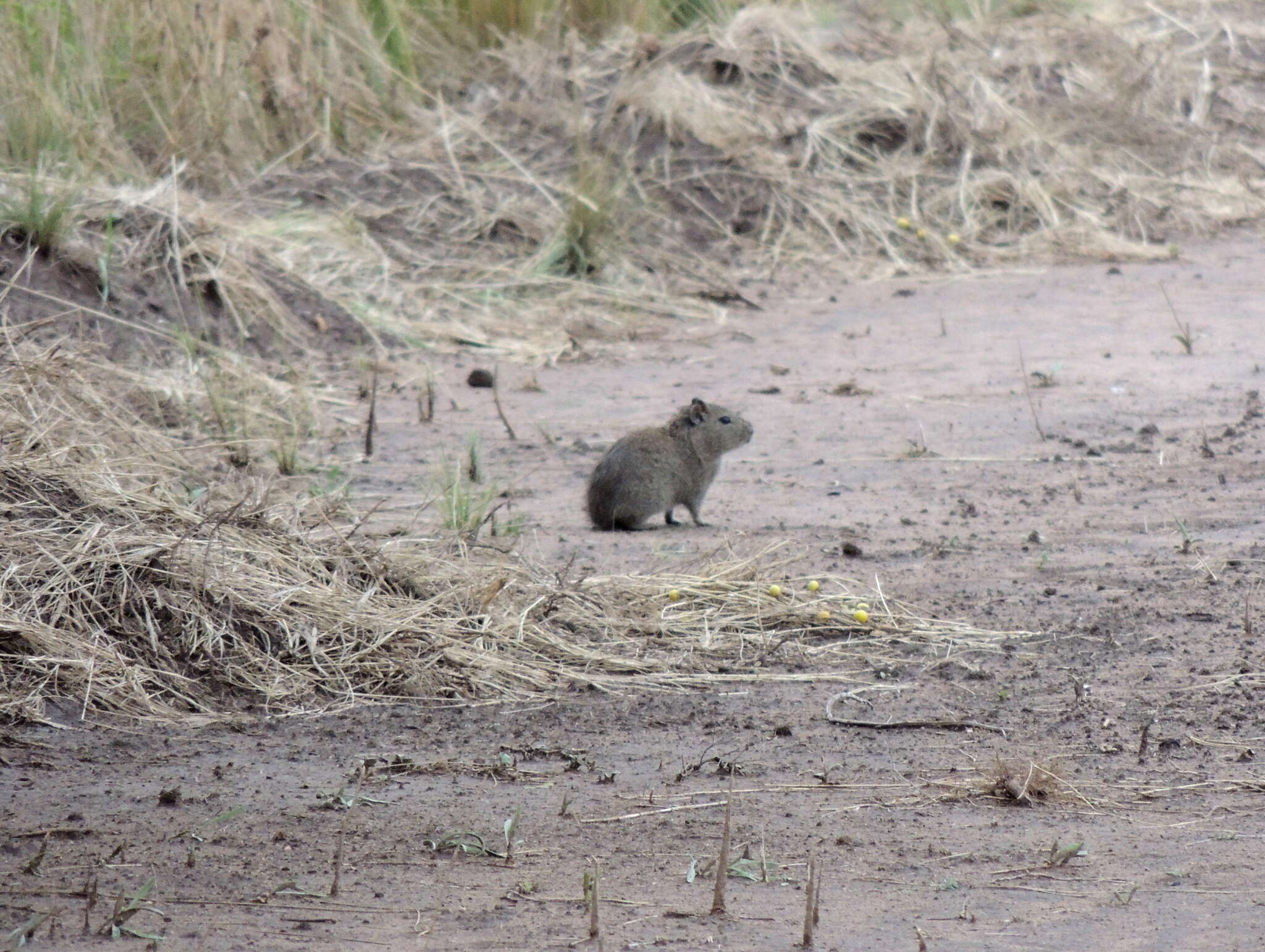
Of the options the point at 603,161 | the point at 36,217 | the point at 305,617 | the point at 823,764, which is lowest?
the point at 603,161

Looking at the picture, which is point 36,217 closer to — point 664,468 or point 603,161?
point 664,468

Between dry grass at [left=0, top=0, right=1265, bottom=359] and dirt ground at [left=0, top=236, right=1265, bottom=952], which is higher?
dirt ground at [left=0, top=236, right=1265, bottom=952]

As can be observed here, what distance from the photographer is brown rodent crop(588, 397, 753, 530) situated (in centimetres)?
624

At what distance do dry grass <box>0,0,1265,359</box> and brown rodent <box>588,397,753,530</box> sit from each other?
2699mm

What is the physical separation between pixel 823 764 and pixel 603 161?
756 centimetres

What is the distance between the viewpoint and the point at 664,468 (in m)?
6.33

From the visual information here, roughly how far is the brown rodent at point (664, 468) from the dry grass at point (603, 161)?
8.86 feet

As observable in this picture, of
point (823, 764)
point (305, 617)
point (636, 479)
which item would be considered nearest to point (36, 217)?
point (636, 479)

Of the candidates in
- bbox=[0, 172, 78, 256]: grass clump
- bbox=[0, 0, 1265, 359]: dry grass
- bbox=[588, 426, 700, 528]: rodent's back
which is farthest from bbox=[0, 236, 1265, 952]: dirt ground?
bbox=[0, 0, 1265, 359]: dry grass

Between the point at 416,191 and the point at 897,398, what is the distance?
4.46m

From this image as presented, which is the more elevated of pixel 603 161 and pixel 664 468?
pixel 664 468

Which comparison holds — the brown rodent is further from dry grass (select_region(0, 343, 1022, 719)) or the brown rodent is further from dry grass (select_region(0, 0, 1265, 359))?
dry grass (select_region(0, 0, 1265, 359))

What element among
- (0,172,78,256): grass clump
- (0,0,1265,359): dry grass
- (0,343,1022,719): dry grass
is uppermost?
(0,343,1022,719): dry grass

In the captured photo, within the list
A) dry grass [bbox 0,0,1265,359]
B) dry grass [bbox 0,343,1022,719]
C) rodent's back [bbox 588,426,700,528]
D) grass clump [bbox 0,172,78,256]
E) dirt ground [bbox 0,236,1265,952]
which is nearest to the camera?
dirt ground [bbox 0,236,1265,952]
